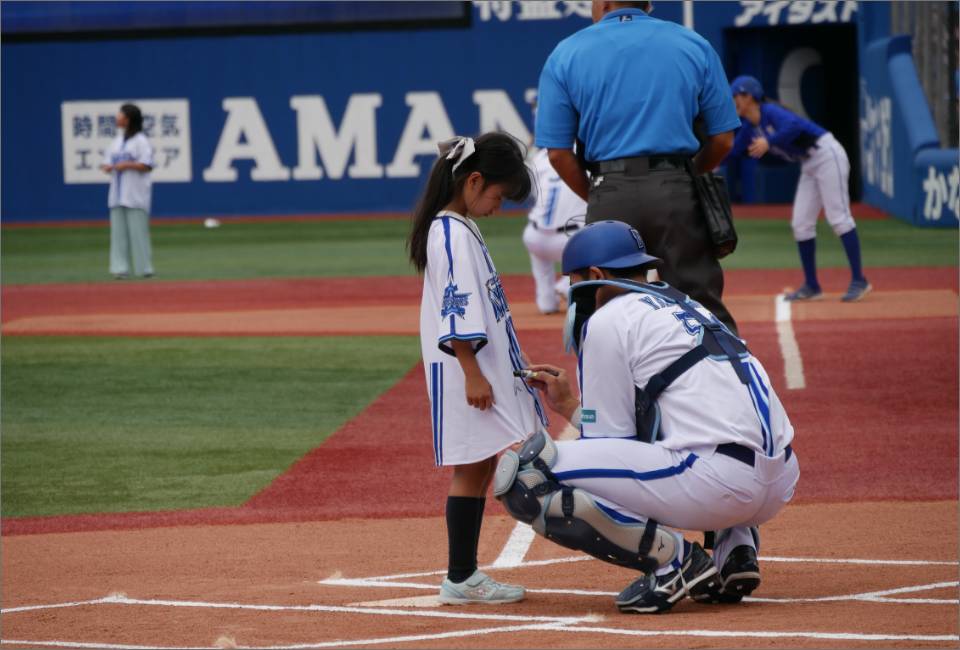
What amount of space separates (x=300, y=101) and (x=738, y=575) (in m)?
28.6

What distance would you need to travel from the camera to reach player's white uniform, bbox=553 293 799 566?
5.14 meters

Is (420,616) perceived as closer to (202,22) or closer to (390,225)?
(390,225)

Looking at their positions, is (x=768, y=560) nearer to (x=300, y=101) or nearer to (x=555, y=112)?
(x=555, y=112)

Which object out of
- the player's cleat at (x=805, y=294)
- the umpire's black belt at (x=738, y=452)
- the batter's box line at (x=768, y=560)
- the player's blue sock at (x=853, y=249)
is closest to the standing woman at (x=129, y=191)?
the player's cleat at (x=805, y=294)

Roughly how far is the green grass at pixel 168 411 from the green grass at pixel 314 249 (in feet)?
23.6

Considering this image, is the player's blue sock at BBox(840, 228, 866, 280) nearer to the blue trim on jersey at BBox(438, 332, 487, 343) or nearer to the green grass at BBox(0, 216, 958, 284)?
the green grass at BBox(0, 216, 958, 284)

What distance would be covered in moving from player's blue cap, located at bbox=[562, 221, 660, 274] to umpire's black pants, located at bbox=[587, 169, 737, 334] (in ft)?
3.48

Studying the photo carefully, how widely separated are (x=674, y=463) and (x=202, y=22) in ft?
96.0

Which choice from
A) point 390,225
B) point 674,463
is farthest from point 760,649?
point 390,225

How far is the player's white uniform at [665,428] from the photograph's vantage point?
5.14m

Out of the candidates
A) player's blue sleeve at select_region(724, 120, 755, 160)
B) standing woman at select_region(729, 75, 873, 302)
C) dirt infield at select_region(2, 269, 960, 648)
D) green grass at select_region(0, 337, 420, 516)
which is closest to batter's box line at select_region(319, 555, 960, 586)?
dirt infield at select_region(2, 269, 960, 648)

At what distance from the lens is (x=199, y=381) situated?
12.1 meters

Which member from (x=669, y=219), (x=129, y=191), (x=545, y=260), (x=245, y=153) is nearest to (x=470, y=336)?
(x=669, y=219)

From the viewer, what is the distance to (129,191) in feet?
69.3
